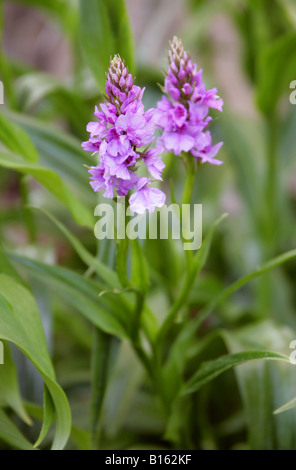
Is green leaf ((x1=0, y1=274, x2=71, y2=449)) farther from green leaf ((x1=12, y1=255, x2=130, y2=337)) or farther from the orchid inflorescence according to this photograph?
the orchid inflorescence

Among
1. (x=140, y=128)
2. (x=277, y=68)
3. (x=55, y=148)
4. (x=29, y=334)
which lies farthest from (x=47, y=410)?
(x=277, y=68)

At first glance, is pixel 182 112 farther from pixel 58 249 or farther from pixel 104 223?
pixel 58 249

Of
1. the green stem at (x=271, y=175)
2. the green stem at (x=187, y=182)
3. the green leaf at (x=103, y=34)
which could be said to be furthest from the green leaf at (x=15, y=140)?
the green stem at (x=271, y=175)

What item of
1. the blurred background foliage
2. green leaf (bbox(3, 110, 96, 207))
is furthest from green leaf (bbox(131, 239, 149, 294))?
green leaf (bbox(3, 110, 96, 207))

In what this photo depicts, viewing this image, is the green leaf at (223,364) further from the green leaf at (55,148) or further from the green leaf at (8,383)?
the green leaf at (55,148)

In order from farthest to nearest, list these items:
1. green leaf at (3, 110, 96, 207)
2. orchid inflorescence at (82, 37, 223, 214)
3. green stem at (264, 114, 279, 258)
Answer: green stem at (264, 114, 279, 258)
green leaf at (3, 110, 96, 207)
orchid inflorescence at (82, 37, 223, 214)

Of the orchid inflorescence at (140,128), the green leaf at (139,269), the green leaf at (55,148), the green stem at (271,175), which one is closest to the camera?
the orchid inflorescence at (140,128)

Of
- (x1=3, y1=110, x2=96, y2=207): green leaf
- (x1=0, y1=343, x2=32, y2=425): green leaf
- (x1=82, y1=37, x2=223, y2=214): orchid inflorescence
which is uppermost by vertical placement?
(x1=3, y1=110, x2=96, y2=207): green leaf
